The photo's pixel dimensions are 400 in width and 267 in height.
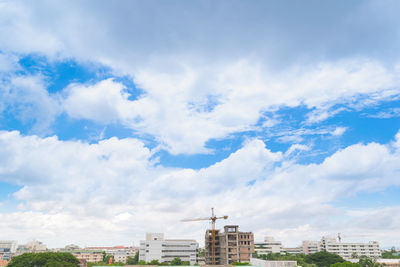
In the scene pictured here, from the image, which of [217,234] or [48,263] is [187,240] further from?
[48,263]

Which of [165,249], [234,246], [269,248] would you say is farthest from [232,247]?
[269,248]

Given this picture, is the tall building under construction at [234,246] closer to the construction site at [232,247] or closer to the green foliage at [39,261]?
the construction site at [232,247]

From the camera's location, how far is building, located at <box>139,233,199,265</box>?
138m

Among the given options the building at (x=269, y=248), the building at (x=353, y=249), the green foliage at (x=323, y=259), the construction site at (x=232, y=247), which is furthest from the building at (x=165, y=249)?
the building at (x=353, y=249)

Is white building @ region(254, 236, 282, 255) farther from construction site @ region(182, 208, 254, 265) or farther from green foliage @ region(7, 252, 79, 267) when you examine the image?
green foliage @ region(7, 252, 79, 267)

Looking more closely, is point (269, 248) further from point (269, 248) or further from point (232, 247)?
point (232, 247)

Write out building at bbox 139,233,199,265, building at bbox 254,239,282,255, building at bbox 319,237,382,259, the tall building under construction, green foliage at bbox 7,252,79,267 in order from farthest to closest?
1. building at bbox 254,239,282,255
2. building at bbox 319,237,382,259
3. building at bbox 139,233,199,265
4. the tall building under construction
5. green foliage at bbox 7,252,79,267

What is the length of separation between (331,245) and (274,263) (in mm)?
157420

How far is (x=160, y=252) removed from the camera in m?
138

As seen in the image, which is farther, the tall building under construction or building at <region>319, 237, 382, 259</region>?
building at <region>319, 237, 382, 259</region>

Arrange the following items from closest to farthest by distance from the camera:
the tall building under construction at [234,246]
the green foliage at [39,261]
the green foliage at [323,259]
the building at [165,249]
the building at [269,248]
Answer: the green foliage at [39,261], the tall building under construction at [234,246], the green foliage at [323,259], the building at [165,249], the building at [269,248]

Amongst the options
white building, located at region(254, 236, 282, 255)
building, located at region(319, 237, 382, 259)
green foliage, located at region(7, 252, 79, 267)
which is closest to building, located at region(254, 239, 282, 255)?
white building, located at region(254, 236, 282, 255)

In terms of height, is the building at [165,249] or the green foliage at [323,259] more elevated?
the building at [165,249]

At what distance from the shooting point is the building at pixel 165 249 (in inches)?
5413
